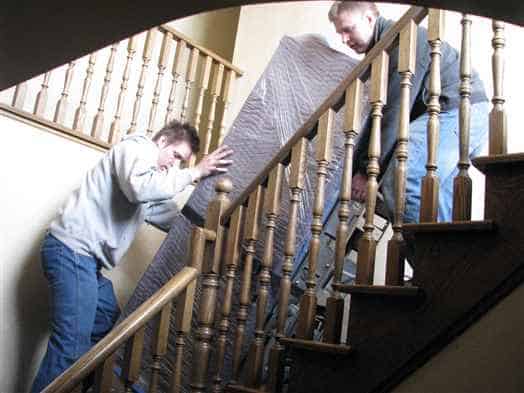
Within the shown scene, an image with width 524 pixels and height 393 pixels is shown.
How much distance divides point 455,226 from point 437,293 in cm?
19

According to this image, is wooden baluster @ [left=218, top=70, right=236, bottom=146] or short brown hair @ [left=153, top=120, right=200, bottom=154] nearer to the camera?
short brown hair @ [left=153, top=120, right=200, bottom=154]

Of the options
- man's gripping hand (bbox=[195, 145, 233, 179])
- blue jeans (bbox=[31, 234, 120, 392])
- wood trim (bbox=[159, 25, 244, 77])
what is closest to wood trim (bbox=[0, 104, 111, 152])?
blue jeans (bbox=[31, 234, 120, 392])

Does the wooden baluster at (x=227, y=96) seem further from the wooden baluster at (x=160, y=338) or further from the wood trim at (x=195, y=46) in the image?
the wooden baluster at (x=160, y=338)

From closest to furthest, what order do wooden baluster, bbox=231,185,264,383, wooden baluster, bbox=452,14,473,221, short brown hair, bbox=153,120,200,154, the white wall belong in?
wooden baluster, bbox=452,14,473,221 < wooden baluster, bbox=231,185,264,383 < short brown hair, bbox=153,120,200,154 < the white wall

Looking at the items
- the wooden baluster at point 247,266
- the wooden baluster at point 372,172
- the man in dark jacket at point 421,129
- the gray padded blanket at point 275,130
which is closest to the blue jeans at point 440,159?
the man in dark jacket at point 421,129

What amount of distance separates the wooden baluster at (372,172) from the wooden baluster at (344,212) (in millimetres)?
64

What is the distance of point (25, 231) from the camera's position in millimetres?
3260

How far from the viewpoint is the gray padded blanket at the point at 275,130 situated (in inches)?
92.4

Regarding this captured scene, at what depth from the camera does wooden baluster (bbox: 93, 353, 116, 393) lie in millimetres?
2164

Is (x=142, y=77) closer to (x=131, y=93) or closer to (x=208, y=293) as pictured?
(x=131, y=93)

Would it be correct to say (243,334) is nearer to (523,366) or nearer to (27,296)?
(523,366)

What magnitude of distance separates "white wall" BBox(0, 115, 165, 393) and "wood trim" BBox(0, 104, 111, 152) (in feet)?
0.09

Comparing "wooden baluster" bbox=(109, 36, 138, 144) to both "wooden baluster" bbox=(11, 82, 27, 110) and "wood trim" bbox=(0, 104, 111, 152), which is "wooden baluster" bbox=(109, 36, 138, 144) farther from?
"wooden baluster" bbox=(11, 82, 27, 110)

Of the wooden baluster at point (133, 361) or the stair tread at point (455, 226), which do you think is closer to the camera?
the stair tread at point (455, 226)
